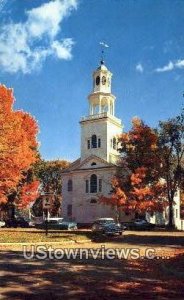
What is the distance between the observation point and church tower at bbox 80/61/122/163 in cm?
6113

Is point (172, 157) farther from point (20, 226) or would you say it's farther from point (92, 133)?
point (20, 226)

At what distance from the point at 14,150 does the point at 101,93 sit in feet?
88.2

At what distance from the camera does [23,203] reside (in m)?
52.1

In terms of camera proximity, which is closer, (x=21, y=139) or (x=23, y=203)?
(x=21, y=139)

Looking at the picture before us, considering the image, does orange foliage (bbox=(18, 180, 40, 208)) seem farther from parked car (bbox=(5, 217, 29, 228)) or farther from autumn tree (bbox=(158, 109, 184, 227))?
autumn tree (bbox=(158, 109, 184, 227))

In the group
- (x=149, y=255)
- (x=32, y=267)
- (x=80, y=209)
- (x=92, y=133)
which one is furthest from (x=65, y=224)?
(x=32, y=267)

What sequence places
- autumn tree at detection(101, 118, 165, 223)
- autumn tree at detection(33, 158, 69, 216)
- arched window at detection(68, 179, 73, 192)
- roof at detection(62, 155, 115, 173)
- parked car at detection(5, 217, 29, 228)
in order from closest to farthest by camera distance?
autumn tree at detection(101, 118, 165, 223)
parked car at detection(5, 217, 29, 228)
roof at detection(62, 155, 115, 173)
arched window at detection(68, 179, 73, 192)
autumn tree at detection(33, 158, 69, 216)

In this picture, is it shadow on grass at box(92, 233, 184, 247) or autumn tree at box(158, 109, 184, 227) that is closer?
shadow on grass at box(92, 233, 184, 247)

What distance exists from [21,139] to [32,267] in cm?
2896

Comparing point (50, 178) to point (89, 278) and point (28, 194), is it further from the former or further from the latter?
point (89, 278)

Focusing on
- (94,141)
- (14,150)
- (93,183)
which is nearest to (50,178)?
(94,141)

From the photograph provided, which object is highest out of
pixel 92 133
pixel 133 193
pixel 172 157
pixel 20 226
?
pixel 92 133

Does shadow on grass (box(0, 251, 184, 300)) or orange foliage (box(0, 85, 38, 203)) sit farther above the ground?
orange foliage (box(0, 85, 38, 203))

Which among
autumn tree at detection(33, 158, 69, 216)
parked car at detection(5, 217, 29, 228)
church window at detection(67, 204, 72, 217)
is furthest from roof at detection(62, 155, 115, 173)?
autumn tree at detection(33, 158, 69, 216)
